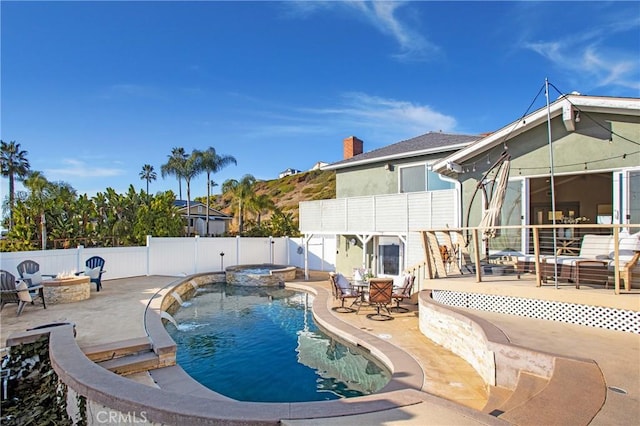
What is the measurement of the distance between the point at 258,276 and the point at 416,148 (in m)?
10.6

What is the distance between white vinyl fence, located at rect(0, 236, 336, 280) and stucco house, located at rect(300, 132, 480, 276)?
431 cm

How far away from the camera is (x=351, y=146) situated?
21578 millimetres

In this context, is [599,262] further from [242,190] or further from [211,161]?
[211,161]

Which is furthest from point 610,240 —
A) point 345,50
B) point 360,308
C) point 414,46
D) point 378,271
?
point 345,50

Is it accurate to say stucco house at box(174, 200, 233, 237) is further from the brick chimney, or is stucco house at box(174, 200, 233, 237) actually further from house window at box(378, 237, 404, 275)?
house window at box(378, 237, 404, 275)

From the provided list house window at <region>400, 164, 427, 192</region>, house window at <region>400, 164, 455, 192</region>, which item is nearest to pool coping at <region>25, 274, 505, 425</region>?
house window at <region>400, 164, 455, 192</region>

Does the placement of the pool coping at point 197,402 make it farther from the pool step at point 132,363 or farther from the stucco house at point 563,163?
the stucco house at point 563,163

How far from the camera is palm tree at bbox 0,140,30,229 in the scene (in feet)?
135

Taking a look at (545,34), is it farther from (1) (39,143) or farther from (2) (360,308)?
(1) (39,143)

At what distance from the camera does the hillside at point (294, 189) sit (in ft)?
195

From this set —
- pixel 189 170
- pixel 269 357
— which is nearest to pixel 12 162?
pixel 189 170

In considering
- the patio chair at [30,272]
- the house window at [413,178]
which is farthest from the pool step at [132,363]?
the house window at [413,178]

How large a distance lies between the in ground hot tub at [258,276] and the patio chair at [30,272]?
28.1 ft

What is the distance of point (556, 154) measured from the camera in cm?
1041
